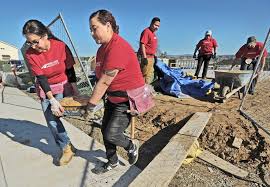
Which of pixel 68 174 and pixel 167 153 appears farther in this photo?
pixel 167 153

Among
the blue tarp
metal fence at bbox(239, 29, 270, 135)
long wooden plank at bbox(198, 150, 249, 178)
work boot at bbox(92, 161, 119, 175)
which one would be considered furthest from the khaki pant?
work boot at bbox(92, 161, 119, 175)

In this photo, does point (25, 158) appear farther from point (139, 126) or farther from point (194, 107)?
point (194, 107)

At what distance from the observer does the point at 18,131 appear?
4.71 metres

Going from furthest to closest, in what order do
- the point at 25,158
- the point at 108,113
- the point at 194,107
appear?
the point at 194,107 < the point at 25,158 < the point at 108,113

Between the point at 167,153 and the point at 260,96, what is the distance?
188 inches

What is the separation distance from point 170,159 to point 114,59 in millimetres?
1503

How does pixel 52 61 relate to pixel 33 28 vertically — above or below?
below

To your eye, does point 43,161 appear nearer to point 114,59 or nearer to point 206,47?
point 114,59

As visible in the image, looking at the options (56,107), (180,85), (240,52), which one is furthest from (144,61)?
(56,107)

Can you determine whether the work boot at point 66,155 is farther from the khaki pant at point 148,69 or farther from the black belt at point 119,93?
the khaki pant at point 148,69

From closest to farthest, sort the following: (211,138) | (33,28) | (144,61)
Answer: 1. (33,28)
2. (211,138)
3. (144,61)

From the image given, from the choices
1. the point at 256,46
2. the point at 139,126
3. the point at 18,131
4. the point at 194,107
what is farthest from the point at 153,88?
the point at 18,131

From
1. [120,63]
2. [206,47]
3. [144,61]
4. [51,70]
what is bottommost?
[144,61]

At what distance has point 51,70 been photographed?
2.97 meters
